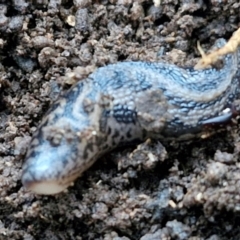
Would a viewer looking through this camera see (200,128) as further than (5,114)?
No

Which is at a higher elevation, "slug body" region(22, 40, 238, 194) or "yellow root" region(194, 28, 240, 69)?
"yellow root" region(194, 28, 240, 69)

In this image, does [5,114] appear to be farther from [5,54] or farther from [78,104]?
[78,104]

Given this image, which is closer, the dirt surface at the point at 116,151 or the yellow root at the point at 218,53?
the dirt surface at the point at 116,151

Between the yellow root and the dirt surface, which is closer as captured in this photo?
the dirt surface

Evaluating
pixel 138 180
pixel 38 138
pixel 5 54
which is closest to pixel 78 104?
pixel 38 138

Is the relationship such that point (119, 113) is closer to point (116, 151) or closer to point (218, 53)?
point (116, 151)

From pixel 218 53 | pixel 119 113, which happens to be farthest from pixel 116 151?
pixel 218 53
